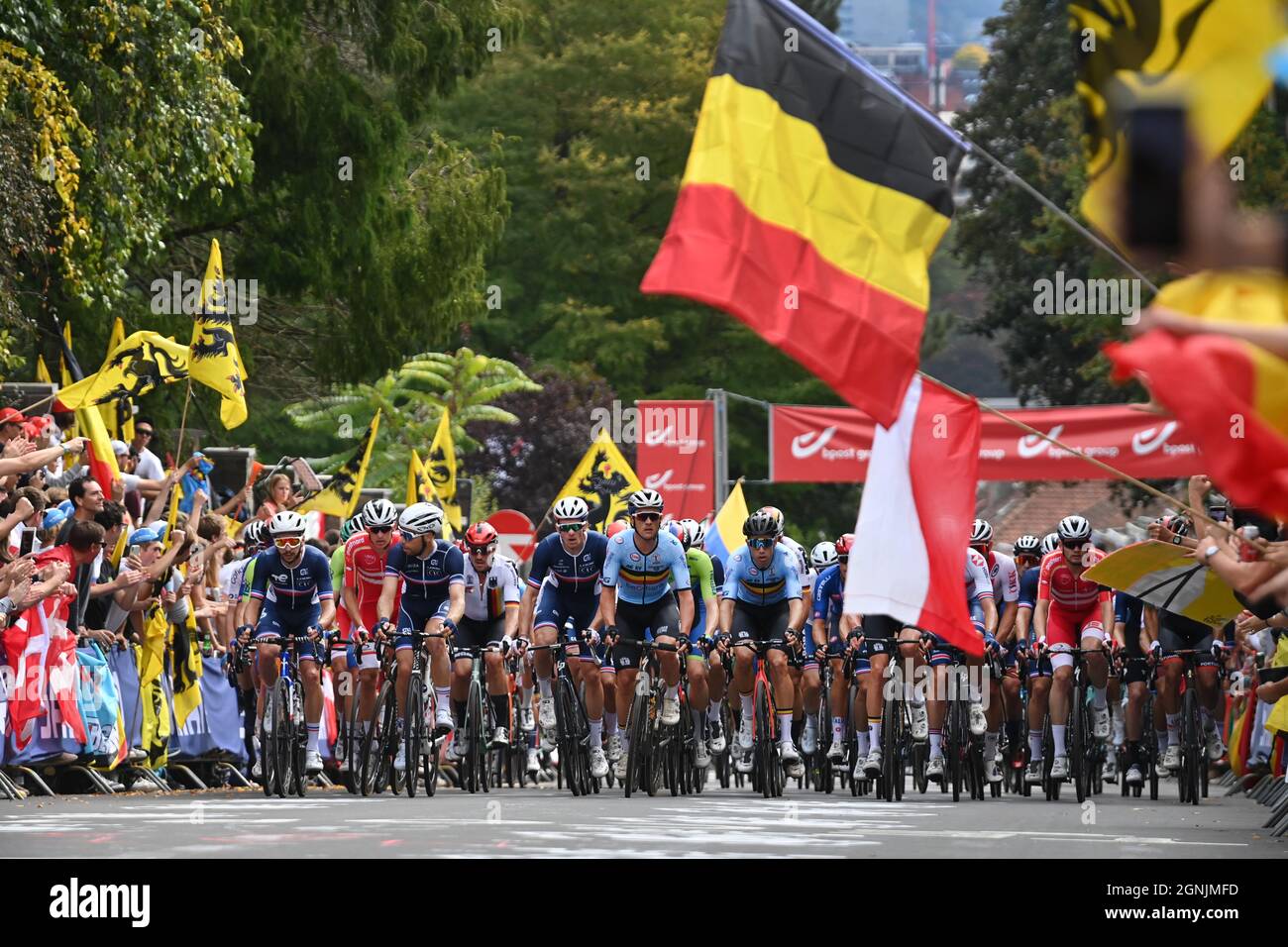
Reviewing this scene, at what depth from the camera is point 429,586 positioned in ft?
65.8

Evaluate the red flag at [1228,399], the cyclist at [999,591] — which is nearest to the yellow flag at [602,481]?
the cyclist at [999,591]

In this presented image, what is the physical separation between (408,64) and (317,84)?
1.21 meters

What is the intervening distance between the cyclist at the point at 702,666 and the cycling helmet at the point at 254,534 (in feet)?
11.1

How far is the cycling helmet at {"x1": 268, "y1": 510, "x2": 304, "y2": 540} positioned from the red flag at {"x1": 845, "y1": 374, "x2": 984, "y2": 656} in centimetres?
552

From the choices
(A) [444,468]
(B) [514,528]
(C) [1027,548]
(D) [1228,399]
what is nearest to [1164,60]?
(D) [1228,399]

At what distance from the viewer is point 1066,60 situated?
5319 centimetres

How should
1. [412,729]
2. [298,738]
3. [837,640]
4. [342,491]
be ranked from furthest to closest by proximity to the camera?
[342,491] → [837,640] → [412,729] → [298,738]

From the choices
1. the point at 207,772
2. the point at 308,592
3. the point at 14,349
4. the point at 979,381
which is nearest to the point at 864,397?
the point at 308,592

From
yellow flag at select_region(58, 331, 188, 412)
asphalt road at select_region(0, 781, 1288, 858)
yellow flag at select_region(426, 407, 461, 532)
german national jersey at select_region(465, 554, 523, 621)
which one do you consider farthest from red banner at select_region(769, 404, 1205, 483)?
asphalt road at select_region(0, 781, 1288, 858)

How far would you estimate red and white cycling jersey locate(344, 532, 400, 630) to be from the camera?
2114 cm

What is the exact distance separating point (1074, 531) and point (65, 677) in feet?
25.6

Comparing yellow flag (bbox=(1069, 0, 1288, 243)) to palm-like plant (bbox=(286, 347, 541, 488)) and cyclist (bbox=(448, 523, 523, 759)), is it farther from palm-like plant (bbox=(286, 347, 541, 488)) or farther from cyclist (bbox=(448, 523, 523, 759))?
palm-like plant (bbox=(286, 347, 541, 488))

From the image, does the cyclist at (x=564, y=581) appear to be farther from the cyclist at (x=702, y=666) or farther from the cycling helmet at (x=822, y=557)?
the cycling helmet at (x=822, y=557)

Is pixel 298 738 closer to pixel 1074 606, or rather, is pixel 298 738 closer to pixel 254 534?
pixel 254 534
